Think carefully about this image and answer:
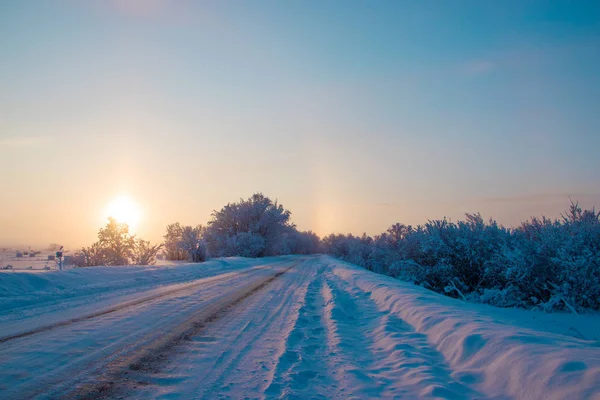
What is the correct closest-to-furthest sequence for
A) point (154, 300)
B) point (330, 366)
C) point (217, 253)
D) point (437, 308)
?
point (330, 366) → point (437, 308) → point (154, 300) → point (217, 253)

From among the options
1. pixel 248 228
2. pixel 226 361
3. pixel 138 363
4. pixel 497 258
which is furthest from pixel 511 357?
pixel 248 228

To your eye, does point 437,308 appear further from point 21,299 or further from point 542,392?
point 21,299

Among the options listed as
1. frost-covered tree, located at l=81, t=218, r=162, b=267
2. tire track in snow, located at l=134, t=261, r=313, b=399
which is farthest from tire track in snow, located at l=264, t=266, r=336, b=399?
frost-covered tree, located at l=81, t=218, r=162, b=267

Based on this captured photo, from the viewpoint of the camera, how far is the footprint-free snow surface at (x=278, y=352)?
13.3ft

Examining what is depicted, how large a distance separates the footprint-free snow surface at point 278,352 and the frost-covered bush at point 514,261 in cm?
138

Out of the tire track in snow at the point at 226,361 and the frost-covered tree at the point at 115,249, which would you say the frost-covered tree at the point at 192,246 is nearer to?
the frost-covered tree at the point at 115,249

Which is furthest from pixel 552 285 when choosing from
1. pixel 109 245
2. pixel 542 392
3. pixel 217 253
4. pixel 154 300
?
pixel 217 253

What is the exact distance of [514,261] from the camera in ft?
39.7

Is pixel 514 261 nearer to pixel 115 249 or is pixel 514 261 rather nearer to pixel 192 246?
pixel 115 249

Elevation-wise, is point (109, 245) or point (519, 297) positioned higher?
point (109, 245)

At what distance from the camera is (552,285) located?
11.3m

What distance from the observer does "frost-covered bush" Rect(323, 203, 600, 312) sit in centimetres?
1081

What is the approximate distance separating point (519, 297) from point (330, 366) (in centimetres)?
1009

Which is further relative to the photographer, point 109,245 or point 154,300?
point 109,245
